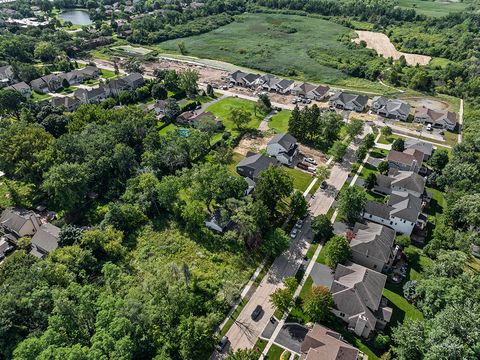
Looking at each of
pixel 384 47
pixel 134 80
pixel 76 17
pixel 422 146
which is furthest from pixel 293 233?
pixel 76 17

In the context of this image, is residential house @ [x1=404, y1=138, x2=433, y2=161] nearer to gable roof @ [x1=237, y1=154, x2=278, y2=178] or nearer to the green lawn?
the green lawn

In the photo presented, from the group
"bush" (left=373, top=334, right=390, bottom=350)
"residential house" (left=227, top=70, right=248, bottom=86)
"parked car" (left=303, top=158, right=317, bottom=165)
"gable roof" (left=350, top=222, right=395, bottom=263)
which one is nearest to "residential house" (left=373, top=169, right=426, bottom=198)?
"gable roof" (left=350, top=222, right=395, bottom=263)

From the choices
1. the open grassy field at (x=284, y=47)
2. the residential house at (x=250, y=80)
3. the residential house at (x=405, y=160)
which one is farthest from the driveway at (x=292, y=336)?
the open grassy field at (x=284, y=47)

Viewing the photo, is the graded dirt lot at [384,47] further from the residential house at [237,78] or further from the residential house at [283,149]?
the residential house at [283,149]

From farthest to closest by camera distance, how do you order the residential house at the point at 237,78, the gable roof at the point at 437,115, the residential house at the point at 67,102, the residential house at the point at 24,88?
the residential house at the point at 237,78 < the residential house at the point at 24,88 < the residential house at the point at 67,102 < the gable roof at the point at 437,115

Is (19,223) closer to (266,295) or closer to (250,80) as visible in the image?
(266,295)
